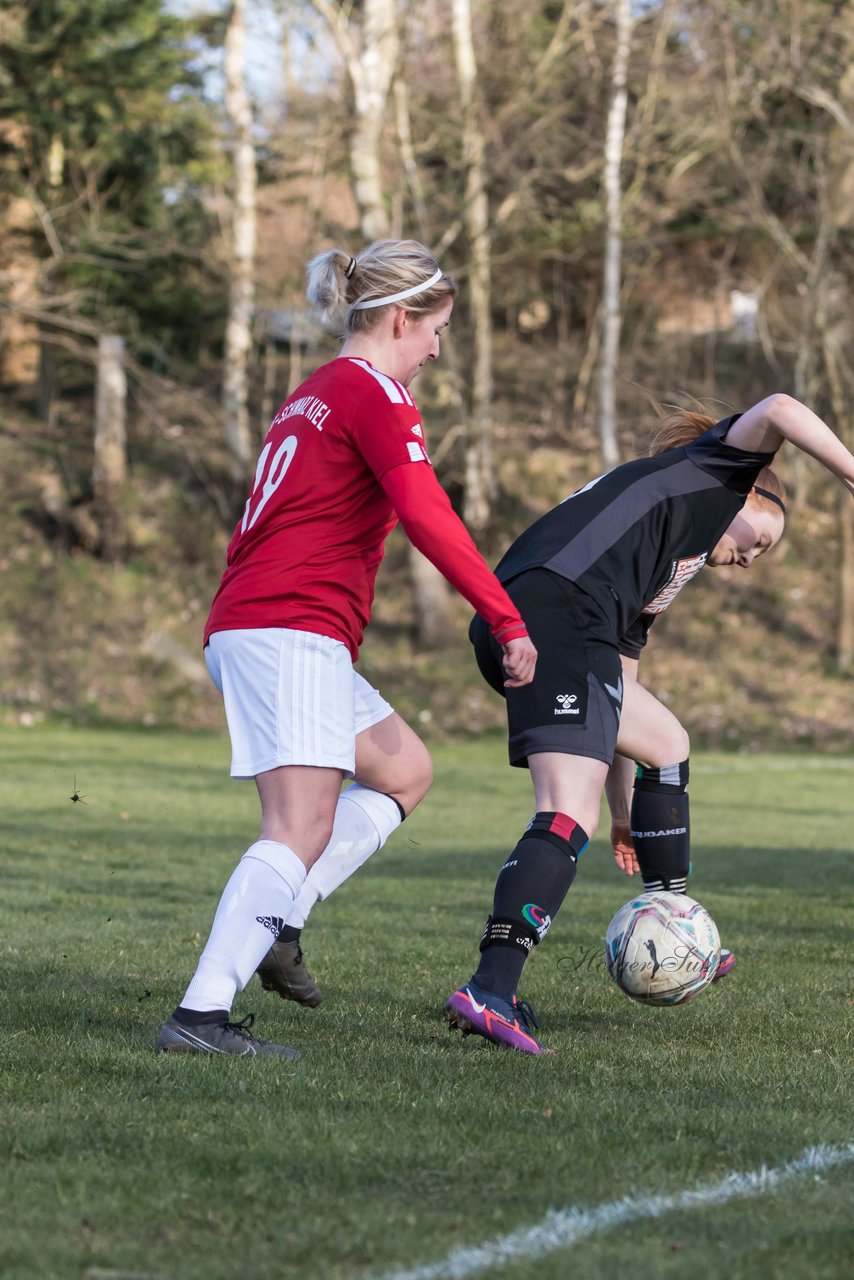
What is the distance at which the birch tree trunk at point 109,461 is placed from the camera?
2850 centimetres

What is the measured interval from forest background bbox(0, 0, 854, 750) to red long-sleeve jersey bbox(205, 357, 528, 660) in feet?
63.7

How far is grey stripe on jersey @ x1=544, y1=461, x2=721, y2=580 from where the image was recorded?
4.52m

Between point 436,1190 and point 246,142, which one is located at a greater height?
point 246,142

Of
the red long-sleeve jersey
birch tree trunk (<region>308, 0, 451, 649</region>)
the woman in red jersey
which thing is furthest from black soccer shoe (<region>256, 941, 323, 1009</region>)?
birch tree trunk (<region>308, 0, 451, 649</region>)

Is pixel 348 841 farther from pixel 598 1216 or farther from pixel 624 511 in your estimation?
pixel 598 1216

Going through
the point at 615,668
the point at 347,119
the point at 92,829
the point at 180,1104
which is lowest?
the point at 92,829

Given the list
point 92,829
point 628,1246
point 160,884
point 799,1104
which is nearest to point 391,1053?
point 799,1104

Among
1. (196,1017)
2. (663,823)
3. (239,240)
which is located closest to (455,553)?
(196,1017)

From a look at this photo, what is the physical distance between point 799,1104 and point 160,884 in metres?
5.45

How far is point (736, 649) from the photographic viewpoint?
88.2 ft

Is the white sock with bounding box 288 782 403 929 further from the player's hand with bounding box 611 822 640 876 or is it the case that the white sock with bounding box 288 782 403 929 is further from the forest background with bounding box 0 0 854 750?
the forest background with bounding box 0 0 854 750

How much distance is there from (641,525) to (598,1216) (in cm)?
241

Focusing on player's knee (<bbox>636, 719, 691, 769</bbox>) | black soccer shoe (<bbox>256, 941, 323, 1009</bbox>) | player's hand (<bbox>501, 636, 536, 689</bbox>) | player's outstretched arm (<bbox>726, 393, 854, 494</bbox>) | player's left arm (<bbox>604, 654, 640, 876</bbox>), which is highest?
player's outstretched arm (<bbox>726, 393, 854, 494</bbox>)

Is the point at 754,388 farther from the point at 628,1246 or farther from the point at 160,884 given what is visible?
the point at 628,1246
